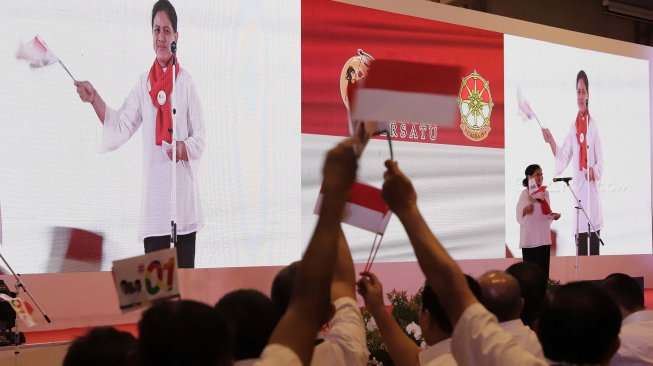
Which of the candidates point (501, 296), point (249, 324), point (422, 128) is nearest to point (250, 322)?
point (249, 324)

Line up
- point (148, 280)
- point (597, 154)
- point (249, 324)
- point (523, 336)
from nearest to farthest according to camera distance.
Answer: point (148, 280)
point (249, 324)
point (523, 336)
point (597, 154)

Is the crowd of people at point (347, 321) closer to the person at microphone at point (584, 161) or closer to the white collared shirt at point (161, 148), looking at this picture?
the white collared shirt at point (161, 148)

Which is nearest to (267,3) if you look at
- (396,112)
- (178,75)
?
(178,75)

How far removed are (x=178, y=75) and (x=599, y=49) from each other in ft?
18.0

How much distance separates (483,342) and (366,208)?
41 cm

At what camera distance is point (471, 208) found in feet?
25.7

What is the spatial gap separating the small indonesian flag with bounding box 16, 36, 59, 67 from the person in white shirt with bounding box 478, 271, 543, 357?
411 centimetres

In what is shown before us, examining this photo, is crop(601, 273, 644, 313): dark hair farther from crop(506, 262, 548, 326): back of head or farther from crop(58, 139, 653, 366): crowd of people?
crop(58, 139, 653, 366): crowd of people

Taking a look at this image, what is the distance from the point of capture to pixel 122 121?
555 cm

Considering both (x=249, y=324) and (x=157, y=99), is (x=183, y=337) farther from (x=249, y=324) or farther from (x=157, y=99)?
(x=157, y=99)

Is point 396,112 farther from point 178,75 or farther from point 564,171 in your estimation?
point 564,171

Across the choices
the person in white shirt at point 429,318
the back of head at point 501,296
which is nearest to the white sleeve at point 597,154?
the back of head at point 501,296

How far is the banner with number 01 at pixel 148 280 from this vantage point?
1343mm

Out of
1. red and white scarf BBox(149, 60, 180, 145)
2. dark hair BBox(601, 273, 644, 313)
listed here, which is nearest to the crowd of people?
dark hair BBox(601, 273, 644, 313)
